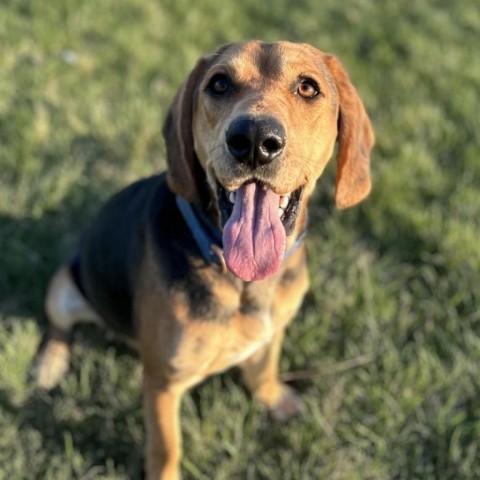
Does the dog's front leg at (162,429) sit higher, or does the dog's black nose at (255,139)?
the dog's black nose at (255,139)

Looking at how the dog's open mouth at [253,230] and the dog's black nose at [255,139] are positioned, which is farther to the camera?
the dog's open mouth at [253,230]

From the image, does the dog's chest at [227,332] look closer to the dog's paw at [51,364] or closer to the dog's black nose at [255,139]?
the dog's black nose at [255,139]

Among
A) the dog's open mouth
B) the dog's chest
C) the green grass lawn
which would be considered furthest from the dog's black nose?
the green grass lawn

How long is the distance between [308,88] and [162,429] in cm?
182

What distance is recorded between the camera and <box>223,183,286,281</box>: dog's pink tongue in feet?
9.08

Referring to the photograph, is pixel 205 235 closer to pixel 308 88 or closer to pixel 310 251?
pixel 308 88

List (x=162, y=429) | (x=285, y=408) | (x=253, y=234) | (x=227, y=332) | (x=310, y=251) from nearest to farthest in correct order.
A: (x=253, y=234) → (x=227, y=332) → (x=162, y=429) → (x=285, y=408) → (x=310, y=251)

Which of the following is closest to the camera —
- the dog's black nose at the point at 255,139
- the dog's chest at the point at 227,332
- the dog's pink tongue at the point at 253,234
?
the dog's black nose at the point at 255,139

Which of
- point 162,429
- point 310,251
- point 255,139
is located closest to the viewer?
point 255,139

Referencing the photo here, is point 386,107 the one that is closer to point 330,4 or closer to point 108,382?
point 330,4

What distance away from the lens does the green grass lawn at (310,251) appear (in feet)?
12.0

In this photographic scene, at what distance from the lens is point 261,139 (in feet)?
8.13

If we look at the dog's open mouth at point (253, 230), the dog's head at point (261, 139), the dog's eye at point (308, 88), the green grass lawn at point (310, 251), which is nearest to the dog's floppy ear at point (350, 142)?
the dog's head at point (261, 139)

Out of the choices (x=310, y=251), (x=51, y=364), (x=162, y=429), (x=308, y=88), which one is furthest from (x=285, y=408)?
(x=308, y=88)
